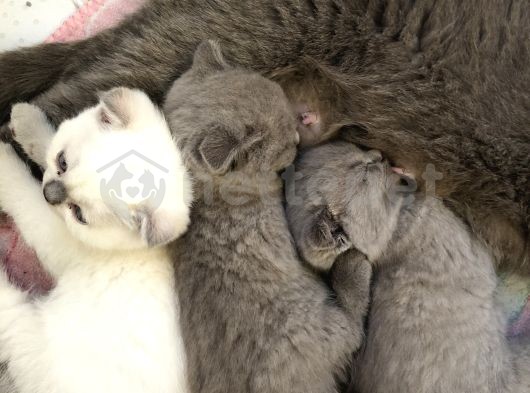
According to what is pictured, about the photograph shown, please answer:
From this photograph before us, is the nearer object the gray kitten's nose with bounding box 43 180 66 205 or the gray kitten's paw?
the gray kitten's nose with bounding box 43 180 66 205

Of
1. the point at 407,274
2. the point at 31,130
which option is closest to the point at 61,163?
the point at 31,130

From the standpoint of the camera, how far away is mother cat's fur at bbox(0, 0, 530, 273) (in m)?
1.67

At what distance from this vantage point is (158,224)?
1.64 metres

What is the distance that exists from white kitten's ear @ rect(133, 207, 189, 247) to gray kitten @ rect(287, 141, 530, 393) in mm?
354

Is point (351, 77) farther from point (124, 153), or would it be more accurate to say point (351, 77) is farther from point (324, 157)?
point (124, 153)

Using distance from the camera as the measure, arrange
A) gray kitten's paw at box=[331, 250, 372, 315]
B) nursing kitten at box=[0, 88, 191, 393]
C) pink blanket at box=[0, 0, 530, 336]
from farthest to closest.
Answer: pink blanket at box=[0, 0, 530, 336]
gray kitten's paw at box=[331, 250, 372, 315]
nursing kitten at box=[0, 88, 191, 393]

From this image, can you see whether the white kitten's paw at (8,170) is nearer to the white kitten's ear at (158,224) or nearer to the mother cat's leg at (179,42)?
the mother cat's leg at (179,42)

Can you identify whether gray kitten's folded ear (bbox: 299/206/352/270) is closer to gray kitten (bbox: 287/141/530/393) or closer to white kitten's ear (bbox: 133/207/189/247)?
gray kitten (bbox: 287/141/530/393)

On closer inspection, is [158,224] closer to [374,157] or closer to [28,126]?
[28,126]

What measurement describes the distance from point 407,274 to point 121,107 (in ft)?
3.10

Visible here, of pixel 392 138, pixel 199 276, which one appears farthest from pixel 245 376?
pixel 392 138

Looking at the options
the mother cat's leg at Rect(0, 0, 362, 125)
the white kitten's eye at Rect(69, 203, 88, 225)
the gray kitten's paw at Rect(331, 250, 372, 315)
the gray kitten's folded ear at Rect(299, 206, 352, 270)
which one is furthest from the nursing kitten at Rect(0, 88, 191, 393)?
the gray kitten's paw at Rect(331, 250, 372, 315)

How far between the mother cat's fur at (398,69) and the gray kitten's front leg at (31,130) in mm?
63

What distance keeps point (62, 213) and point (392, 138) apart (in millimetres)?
980
